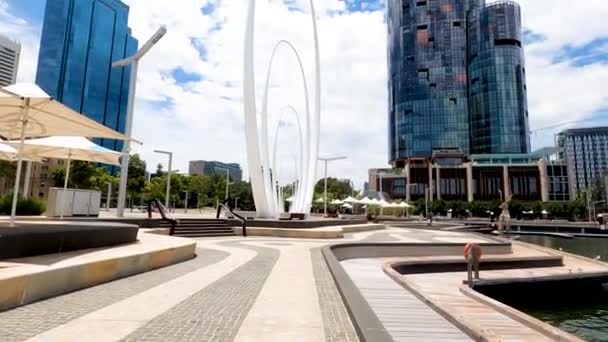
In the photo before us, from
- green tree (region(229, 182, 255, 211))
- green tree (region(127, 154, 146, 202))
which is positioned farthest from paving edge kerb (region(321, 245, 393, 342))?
green tree (region(229, 182, 255, 211))

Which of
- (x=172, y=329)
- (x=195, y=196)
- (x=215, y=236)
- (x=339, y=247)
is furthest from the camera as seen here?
(x=195, y=196)

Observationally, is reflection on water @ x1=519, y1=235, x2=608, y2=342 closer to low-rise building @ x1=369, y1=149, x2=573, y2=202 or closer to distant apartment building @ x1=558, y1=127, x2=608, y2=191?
low-rise building @ x1=369, y1=149, x2=573, y2=202

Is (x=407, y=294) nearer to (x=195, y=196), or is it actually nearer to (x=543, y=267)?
(x=543, y=267)

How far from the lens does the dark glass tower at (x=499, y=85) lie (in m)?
115

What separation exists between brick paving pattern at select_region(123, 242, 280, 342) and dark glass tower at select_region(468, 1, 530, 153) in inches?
4944

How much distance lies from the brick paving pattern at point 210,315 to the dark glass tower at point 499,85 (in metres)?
126

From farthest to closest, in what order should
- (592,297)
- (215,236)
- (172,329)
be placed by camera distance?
1. (215,236)
2. (592,297)
3. (172,329)

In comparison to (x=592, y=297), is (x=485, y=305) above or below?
above

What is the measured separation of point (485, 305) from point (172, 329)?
22.7ft

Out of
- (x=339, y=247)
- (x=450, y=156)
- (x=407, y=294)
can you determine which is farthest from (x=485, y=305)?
(x=450, y=156)

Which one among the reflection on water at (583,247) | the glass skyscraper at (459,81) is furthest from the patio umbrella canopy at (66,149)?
the glass skyscraper at (459,81)

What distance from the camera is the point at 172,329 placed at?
4.09 m

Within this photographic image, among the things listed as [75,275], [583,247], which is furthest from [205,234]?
[583,247]

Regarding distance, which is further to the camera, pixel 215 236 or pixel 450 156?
pixel 450 156
